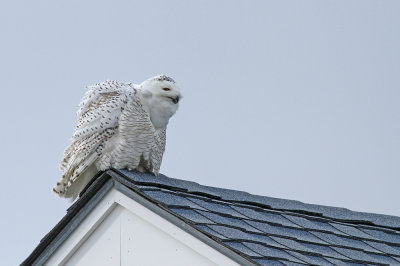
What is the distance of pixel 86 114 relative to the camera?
20.7 feet

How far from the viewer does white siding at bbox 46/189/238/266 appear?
4.93 m

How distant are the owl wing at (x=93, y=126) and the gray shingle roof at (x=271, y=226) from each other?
0.41m

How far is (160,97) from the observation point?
20.7ft

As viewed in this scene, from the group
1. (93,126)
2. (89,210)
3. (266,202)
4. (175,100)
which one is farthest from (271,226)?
(93,126)

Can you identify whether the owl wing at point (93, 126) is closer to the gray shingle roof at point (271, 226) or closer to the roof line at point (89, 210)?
the gray shingle roof at point (271, 226)

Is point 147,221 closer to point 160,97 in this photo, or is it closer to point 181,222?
point 181,222

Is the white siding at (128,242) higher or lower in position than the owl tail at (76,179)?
lower

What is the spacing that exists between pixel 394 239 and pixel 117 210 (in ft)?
6.69

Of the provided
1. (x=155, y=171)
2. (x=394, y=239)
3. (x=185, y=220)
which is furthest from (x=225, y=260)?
(x=394, y=239)

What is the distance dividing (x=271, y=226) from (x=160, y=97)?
3.61 ft

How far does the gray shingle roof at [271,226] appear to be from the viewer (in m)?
5.01

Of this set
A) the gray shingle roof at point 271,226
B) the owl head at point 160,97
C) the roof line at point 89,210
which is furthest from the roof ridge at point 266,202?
the owl head at point 160,97

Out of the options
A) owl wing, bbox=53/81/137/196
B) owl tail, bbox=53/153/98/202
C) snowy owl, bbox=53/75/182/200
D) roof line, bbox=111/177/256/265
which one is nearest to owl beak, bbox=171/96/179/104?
snowy owl, bbox=53/75/182/200

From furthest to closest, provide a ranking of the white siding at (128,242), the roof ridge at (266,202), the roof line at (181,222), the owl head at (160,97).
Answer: the owl head at (160,97) → the roof ridge at (266,202) → the white siding at (128,242) → the roof line at (181,222)
